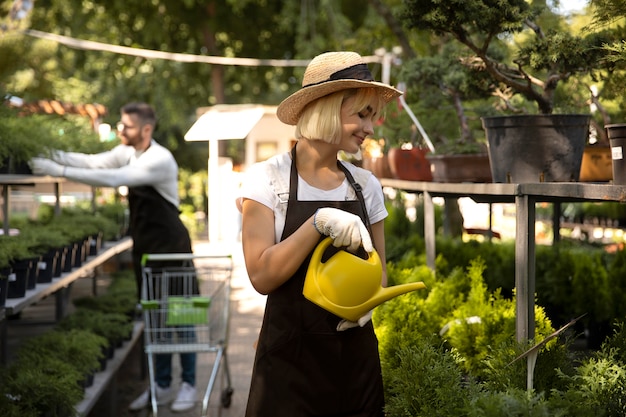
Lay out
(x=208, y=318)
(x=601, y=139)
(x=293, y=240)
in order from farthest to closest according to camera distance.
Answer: (x=208, y=318), (x=601, y=139), (x=293, y=240)

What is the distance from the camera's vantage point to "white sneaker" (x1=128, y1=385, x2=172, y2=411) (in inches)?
217

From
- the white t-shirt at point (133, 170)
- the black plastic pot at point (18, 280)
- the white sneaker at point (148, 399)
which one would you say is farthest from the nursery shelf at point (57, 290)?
the white sneaker at point (148, 399)

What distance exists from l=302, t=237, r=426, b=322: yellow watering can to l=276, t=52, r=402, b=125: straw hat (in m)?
0.47

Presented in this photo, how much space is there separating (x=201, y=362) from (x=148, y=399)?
1.47 metres

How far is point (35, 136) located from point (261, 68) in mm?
13411

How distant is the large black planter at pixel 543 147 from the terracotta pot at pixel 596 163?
2.21 feet

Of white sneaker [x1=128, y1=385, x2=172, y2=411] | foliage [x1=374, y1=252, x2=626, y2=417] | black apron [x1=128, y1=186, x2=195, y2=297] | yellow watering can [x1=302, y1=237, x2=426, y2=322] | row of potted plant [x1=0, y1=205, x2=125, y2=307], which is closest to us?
foliage [x1=374, y1=252, x2=626, y2=417]

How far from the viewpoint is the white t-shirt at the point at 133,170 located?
17.5 feet

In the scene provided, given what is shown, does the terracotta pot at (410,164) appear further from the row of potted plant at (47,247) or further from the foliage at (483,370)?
the row of potted plant at (47,247)

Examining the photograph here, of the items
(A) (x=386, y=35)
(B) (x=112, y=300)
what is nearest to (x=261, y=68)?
(A) (x=386, y=35)

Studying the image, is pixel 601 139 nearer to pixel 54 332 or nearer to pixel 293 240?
pixel 293 240

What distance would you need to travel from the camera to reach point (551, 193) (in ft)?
9.26

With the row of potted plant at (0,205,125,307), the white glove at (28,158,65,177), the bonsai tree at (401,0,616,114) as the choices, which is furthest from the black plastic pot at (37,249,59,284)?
the bonsai tree at (401,0,616,114)

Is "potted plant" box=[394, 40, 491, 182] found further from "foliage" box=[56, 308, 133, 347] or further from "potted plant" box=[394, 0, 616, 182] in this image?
"foliage" box=[56, 308, 133, 347]
